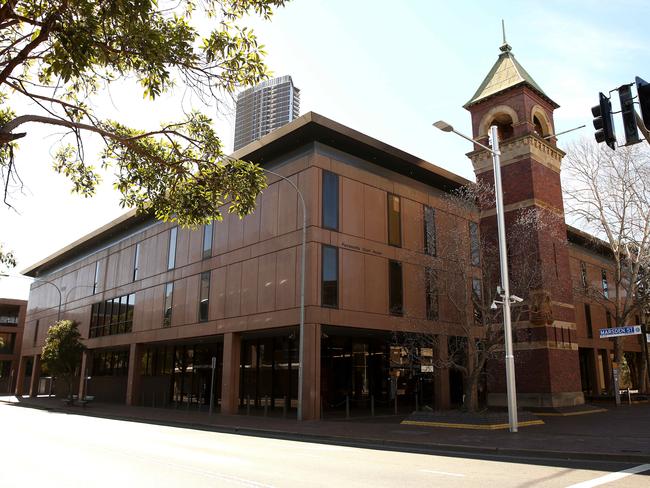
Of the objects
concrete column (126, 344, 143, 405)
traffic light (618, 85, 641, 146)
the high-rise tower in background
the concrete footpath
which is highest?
the high-rise tower in background

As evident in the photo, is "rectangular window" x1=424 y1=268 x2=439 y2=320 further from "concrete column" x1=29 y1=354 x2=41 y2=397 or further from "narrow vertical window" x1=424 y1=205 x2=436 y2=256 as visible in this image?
"concrete column" x1=29 y1=354 x2=41 y2=397

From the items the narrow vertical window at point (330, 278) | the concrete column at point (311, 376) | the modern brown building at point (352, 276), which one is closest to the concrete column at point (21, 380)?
the modern brown building at point (352, 276)

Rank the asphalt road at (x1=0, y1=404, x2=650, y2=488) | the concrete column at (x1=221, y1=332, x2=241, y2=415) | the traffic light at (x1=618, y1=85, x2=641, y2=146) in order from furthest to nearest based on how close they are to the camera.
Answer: the concrete column at (x1=221, y1=332, x2=241, y2=415), the traffic light at (x1=618, y1=85, x2=641, y2=146), the asphalt road at (x1=0, y1=404, x2=650, y2=488)

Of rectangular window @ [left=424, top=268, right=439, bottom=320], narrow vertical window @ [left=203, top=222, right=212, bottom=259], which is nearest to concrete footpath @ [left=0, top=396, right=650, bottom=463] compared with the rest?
rectangular window @ [left=424, top=268, right=439, bottom=320]

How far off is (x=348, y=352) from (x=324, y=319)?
7.86 m

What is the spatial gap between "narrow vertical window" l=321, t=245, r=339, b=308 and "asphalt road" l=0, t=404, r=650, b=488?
1050cm

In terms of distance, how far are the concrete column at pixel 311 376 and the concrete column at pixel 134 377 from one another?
755 inches

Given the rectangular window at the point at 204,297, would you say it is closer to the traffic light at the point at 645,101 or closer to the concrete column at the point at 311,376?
the concrete column at the point at 311,376

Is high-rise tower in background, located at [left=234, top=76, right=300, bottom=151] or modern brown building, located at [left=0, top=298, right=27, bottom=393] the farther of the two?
modern brown building, located at [left=0, top=298, right=27, bottom=393]

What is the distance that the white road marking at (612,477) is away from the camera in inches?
336

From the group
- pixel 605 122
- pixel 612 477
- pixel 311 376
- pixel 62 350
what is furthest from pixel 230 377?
pixel 605 122

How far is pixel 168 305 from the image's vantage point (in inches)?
1379

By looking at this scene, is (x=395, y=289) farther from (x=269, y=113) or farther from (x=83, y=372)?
(x=83, y=372)

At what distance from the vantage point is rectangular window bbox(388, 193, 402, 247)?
95.8 feet
